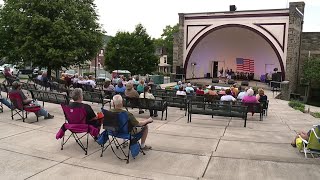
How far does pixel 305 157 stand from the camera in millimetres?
6336

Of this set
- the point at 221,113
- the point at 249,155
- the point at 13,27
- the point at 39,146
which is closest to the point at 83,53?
the point at 13,27

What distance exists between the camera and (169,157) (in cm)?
606

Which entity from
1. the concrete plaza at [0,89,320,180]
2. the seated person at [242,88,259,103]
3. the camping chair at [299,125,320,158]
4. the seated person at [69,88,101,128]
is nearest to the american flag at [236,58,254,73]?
Result: the seated person at [242,88,259,103]

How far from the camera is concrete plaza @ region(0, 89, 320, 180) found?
5156 mm

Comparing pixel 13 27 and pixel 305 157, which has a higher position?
pixel 13 27

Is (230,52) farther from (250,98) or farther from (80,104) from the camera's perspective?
(80,104)

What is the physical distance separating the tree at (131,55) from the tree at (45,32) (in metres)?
22.6

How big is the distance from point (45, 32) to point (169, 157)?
14.7 m

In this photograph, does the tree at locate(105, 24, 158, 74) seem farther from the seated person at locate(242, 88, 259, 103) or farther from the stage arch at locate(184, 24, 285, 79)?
the seated person at locate(242, 88, 259, 103)

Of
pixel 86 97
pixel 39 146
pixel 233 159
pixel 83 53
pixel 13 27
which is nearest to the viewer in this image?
pixel 233 159

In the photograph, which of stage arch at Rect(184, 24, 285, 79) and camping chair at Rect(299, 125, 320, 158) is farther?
stage arch at Rect(184, 24, 285, 79)

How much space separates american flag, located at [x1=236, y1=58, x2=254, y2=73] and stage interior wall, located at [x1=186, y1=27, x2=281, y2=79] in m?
0.42

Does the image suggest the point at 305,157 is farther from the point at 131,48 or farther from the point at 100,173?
the point at 131,48

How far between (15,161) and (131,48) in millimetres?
37517
